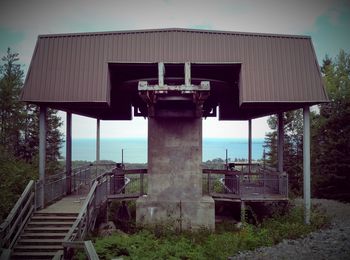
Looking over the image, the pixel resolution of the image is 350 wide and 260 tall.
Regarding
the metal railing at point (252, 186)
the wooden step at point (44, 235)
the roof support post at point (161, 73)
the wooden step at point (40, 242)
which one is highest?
the roof support post at point (161, 73)

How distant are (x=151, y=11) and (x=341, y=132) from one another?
106 feet

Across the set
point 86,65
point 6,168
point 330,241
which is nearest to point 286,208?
point 330,241

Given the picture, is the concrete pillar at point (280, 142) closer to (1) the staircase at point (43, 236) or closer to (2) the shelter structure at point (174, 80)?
(2) the shelter structure at point (174, 80)

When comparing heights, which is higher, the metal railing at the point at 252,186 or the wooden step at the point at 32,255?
the metal railing at the point at 252,186

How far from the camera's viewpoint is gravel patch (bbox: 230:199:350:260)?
1027cm

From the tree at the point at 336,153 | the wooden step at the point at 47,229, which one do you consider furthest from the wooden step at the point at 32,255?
the tree at the point at 336,153

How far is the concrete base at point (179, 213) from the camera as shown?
1425 cm

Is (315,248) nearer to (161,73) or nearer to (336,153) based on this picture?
(161,73)

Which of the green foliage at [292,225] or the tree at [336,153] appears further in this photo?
the tree at [336,153]

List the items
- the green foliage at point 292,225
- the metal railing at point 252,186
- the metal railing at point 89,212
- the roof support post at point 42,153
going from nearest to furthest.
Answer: the metal railing at point 89,212
the green foliage at point 292,225
the roof support post at point 42,153
the metal railing at point 252,186

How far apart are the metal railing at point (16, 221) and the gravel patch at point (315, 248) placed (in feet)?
24.0

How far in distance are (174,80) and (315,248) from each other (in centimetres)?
895

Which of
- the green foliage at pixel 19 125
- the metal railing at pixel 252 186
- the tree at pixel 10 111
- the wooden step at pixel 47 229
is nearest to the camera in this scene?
the wooden step at pixel 47 229

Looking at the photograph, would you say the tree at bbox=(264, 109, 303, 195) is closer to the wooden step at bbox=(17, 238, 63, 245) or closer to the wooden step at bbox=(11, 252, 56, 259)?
the wooden step at bbox=(17, 238, 63, 245)
